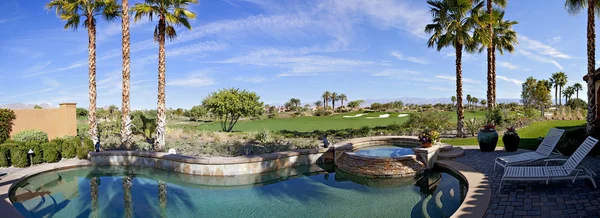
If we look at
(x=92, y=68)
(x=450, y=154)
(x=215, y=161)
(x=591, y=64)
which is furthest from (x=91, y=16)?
(x=591, y=64)

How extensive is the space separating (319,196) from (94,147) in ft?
31.6

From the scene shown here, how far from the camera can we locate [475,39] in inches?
570

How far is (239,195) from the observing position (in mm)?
7078

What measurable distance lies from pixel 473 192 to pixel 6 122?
18.7 metres

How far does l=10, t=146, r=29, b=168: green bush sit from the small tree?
39.8 ft

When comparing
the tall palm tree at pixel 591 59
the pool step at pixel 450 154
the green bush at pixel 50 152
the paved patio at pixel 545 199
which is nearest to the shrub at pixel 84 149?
the green bush at pixel 50 152

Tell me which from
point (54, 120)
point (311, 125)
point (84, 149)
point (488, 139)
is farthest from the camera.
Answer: point (311, 125)

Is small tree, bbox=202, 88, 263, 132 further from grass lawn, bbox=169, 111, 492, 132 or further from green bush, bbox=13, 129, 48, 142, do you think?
green bush, bbox=13, 129, 48, 142

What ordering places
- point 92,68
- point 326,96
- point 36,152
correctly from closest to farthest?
point 36,152, point 92,68, point 326,96

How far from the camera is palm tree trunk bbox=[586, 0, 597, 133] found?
Result: 1072 centimetres

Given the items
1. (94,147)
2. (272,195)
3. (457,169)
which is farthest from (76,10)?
(457,169)

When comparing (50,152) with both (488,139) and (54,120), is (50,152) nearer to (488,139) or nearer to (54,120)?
(54,120)

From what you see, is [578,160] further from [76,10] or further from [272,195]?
[76,10]

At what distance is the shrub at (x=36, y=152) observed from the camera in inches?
421
